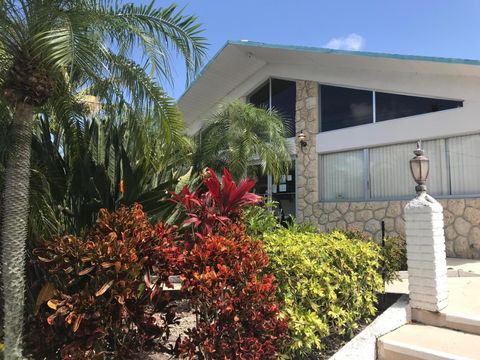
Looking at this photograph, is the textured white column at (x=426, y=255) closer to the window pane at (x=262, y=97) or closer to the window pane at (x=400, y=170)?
the window pane at (x=400, y=170)

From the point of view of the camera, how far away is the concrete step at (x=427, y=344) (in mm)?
3947

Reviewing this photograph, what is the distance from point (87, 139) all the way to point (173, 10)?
2.08 meters

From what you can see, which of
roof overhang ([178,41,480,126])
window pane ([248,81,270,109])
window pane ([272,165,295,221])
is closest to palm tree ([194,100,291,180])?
roof overhang ([178,41,480,126])

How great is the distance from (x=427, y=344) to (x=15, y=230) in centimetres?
420

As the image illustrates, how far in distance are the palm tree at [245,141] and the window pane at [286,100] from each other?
2060 millimetres

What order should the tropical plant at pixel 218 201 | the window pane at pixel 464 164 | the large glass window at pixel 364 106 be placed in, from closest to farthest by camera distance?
the tropical plant at pixel 218 201
the window pane at pixel 464 164
the large glass window at pixel 364 106

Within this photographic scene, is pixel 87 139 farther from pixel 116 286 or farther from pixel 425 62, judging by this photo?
pixel 425 62

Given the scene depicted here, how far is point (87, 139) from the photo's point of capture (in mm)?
5480

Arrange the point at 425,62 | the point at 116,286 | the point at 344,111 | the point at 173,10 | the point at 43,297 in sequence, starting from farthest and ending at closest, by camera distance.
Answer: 1. the point at 344,111
2. the point at 425,62
3. the point at 173,10
4. the point at 43,297
5. the point at 116,286

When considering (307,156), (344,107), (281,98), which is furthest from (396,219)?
(281,98)

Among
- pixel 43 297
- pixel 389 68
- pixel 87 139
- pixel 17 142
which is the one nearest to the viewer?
pixel 43 297

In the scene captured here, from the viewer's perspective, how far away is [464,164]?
9555 millimetres

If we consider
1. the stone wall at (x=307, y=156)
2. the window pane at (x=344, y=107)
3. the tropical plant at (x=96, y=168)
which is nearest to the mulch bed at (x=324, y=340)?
the tropical plant at (x=96, y=168)

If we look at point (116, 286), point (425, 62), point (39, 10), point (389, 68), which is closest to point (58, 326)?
point (116, 286)
